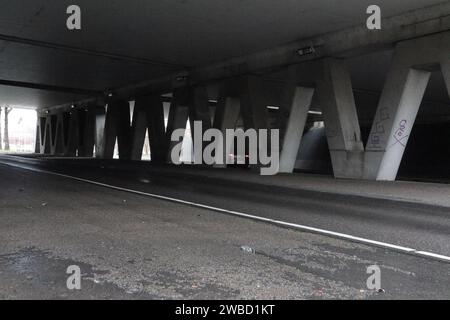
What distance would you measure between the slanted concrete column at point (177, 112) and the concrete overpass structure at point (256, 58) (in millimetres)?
87

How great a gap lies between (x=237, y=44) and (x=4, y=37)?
34.6 feet

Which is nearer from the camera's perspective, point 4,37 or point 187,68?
point 4,37

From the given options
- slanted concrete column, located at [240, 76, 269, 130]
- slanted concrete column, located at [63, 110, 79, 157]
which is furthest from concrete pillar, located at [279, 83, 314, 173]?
slanted concrete column, located at [63, 110, 79, 157]

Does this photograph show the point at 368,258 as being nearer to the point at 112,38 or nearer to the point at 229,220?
the point at 229,220

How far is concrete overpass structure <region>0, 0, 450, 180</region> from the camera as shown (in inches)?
666

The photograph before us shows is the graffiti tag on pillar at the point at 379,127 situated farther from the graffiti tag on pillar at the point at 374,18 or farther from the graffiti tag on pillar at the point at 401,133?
the graffiti tag on pillar at the point at 374,18

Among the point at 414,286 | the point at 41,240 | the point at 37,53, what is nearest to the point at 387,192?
the point at 414,286

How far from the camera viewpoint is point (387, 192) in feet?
44.0

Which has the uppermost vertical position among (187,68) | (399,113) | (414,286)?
(187,68)

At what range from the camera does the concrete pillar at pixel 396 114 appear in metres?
17.2

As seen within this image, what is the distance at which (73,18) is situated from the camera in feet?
60.5
